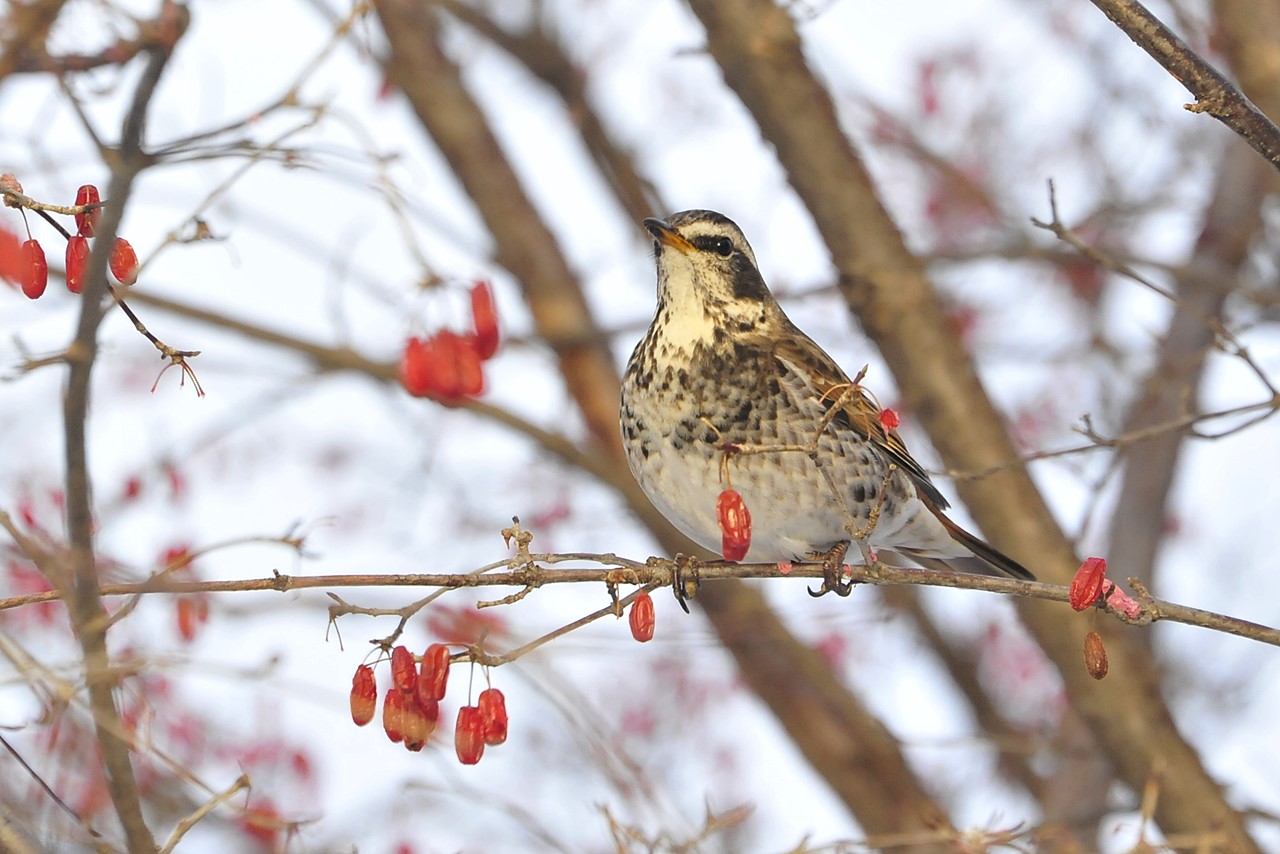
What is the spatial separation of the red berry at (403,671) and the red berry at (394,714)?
0.07ft

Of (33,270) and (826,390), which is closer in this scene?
(33,270)

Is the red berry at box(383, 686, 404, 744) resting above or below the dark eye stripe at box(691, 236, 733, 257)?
below

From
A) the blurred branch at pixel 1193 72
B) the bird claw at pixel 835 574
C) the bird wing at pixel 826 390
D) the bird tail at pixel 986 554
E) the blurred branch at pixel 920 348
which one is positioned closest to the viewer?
the blurred branch at pixel 1193 72

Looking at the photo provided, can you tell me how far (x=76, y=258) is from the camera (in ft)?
10.2

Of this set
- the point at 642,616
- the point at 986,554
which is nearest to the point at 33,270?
the point at 642,616

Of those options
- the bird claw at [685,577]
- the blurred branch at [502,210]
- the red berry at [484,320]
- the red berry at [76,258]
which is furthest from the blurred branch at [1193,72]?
the blurred branch at [502,210]

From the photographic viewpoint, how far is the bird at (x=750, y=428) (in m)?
4.27

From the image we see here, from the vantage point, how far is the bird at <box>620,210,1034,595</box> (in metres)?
4.27

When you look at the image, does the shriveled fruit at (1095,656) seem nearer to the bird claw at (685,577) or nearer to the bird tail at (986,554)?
the bird claw at (685,577)

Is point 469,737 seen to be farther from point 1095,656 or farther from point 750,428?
point 750,428

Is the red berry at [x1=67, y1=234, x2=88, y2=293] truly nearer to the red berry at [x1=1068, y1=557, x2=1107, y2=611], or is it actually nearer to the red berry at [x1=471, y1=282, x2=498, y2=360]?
the red berry at [x1=471, y1=282, x2=498, y2=360]

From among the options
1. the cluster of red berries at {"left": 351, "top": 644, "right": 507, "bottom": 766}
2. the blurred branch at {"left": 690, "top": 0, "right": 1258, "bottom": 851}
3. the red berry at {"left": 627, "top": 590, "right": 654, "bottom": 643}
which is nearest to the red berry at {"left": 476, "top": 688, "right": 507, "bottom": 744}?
the cluster of red berries at {"left": 351, "top": 644, "right": 507, "bottom": 766}

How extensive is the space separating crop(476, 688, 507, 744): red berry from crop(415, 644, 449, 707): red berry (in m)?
0.14

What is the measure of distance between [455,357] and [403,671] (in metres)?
1.05
